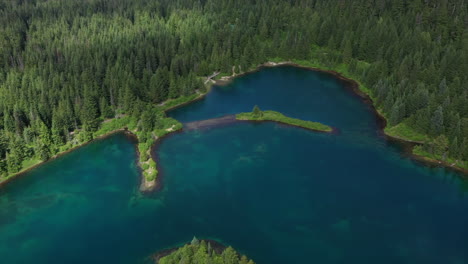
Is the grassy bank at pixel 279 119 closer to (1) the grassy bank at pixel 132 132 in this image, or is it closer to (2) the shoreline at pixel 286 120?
(2) the shoreline at pixel 286 120

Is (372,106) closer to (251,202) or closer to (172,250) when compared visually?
(251,202)

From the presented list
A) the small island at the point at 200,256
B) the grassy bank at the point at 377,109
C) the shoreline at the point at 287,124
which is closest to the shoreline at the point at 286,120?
the shoreline at the point at 287,124

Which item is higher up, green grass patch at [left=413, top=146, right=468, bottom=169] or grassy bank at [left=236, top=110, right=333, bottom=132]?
green grass patch at [left=413, top=146, right=468, bottom=169]

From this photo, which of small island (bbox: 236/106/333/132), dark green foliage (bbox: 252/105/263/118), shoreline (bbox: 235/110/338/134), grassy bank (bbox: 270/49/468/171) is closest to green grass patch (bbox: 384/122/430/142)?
grassy bank (bbox: 270/49/468/171)

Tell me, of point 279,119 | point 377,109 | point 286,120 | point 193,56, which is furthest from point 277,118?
point 193,56

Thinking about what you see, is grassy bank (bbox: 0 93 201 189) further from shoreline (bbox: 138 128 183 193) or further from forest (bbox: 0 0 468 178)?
forest (bbox: 0 0 468 178)

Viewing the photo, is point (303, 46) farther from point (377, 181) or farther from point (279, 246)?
point (279, 246)

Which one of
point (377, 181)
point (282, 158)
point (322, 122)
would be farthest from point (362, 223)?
point (322, 122)
